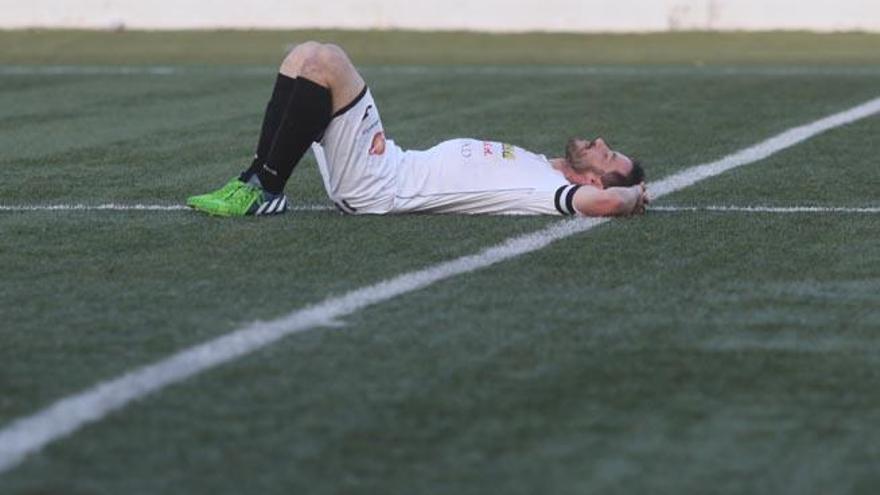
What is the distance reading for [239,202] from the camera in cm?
783

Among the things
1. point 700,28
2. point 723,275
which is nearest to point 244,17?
point 700,28

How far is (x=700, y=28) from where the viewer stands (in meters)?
20.5

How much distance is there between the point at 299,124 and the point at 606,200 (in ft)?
3.91

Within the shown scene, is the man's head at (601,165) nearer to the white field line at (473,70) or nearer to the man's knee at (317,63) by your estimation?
the man's knee at (317,63)

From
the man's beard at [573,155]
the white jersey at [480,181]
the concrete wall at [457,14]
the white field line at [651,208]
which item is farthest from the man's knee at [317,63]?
the concrete wall at [457,14]

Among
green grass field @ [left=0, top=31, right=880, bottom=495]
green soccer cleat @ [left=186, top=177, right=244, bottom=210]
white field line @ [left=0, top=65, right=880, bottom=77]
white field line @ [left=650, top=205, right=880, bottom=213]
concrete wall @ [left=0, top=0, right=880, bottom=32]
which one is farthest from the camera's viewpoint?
concrete wall @ [left=0, top=0, right=880, bottom=32]

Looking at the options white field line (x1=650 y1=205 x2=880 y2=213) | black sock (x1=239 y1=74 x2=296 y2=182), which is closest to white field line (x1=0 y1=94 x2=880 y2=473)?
white field line (x1=650 y1=205 x2=880 y2=213)

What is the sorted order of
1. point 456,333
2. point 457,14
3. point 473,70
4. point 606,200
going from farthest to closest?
1. point 457,14
2. point 473,70
3. point 606,200
4. point 456,333

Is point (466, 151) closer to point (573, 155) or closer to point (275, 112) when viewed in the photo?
point (573, 155)

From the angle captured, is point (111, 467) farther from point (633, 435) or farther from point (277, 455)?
point (633, 435)

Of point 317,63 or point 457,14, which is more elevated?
point 317,63

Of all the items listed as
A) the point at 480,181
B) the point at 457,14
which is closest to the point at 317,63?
the point at 480,181

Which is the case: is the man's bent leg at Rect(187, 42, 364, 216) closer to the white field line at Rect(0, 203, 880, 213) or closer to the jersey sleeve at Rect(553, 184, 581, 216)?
the white field line at Rect(0, 203, 880, 213)

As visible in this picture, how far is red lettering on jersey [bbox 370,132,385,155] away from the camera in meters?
7.83
